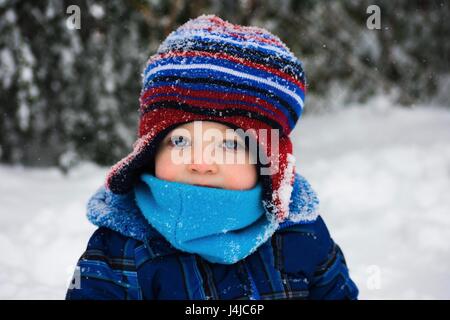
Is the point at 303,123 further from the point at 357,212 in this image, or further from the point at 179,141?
the point at 179,141

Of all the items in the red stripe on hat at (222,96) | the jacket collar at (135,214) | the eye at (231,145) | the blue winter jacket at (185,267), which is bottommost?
the blue winter jacket at (185,267)

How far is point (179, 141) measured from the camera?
1591mm

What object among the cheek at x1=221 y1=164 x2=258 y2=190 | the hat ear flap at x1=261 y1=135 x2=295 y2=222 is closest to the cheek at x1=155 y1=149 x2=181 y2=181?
the cheek at x1=221 y1=164 x2=258 y2=190

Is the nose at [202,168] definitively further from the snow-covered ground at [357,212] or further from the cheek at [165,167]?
the snow-covered ground at [357,212]

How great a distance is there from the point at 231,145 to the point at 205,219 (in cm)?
24

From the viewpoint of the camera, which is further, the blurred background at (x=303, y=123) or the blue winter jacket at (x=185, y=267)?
the blurred background at (x=303, y=123)

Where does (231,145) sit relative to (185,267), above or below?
above

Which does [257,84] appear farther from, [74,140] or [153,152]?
[74,140]

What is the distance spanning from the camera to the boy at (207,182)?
1541 mm

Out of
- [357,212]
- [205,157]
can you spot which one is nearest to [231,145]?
[205,157]

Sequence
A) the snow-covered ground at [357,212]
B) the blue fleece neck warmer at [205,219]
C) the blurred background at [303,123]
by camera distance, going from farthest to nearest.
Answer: the blurred background at [303,123] → the snow-covered ground at [357,212] → the blue fleece neck warmer at [205,219]

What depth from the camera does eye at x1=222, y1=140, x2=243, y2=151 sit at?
1.58 meters

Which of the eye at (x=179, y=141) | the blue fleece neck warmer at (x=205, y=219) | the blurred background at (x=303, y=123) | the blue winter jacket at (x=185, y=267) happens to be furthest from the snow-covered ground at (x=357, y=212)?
the eye at (x=179, y=141)
